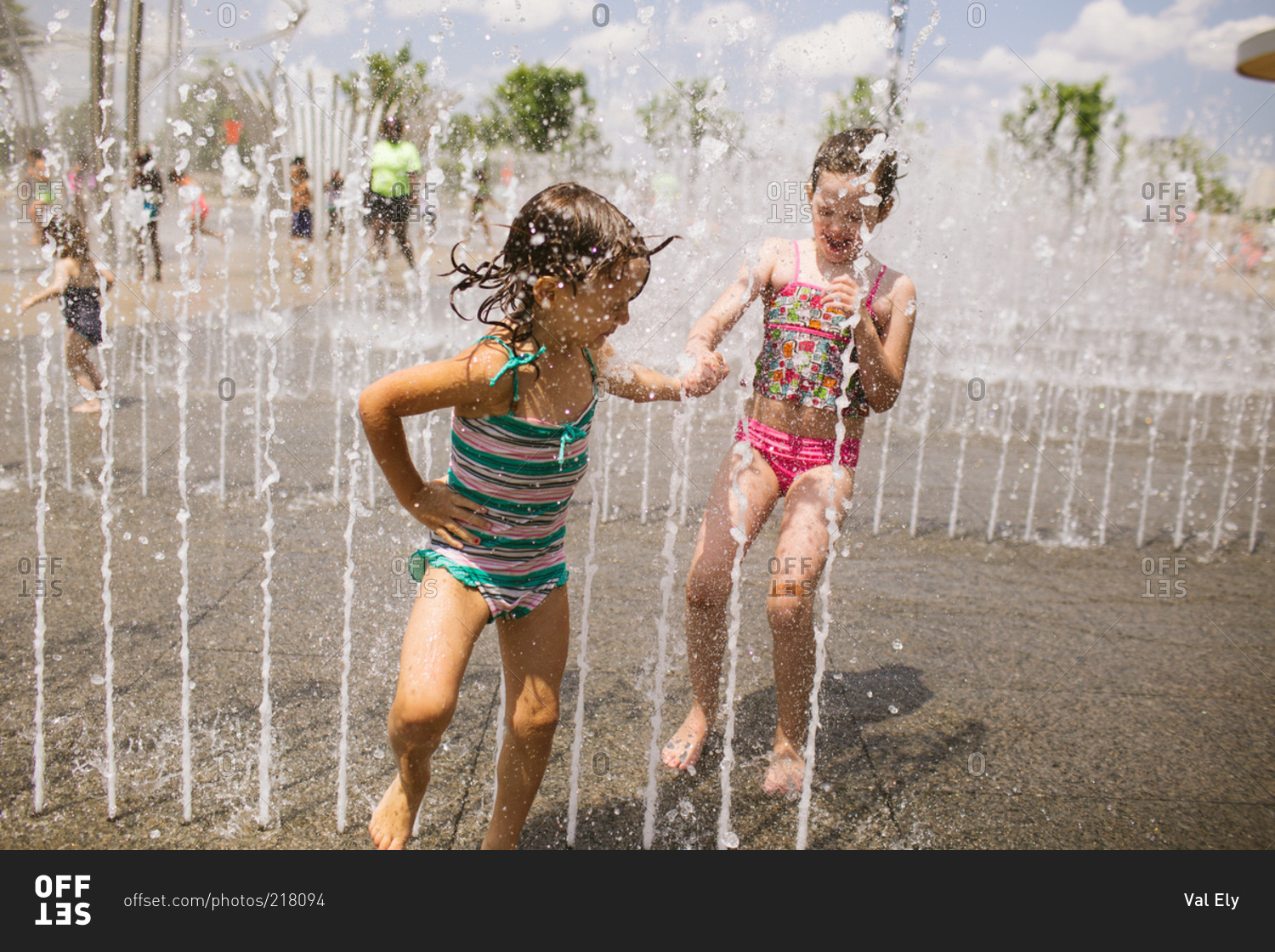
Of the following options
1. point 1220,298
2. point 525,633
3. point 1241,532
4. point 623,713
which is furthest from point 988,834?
point 1220,298

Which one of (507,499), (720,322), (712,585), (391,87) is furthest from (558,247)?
(391,87)

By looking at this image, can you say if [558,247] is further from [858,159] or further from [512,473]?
[858,159]

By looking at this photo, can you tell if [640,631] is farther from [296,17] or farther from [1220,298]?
[1220,298]

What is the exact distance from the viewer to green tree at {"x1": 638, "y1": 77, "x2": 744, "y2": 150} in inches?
357

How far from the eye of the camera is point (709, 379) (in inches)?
86.1

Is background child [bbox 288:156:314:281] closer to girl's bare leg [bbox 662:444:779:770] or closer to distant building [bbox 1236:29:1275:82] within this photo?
distant building [bbox 1236:29:1275:82]

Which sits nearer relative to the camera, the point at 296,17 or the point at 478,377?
the point at 478,377

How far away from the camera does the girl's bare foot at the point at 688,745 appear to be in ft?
8.47

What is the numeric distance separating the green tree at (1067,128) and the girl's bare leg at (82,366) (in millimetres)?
5935

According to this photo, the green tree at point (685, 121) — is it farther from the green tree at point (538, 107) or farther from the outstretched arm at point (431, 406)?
the green tree at point (538, 107)

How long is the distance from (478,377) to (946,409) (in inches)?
301

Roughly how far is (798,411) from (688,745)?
98 centimetres

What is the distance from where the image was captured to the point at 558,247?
1858 mm

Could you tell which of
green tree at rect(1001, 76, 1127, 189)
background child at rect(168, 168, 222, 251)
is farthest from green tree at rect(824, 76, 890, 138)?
background child at rect(168, 168, 222, 251)
